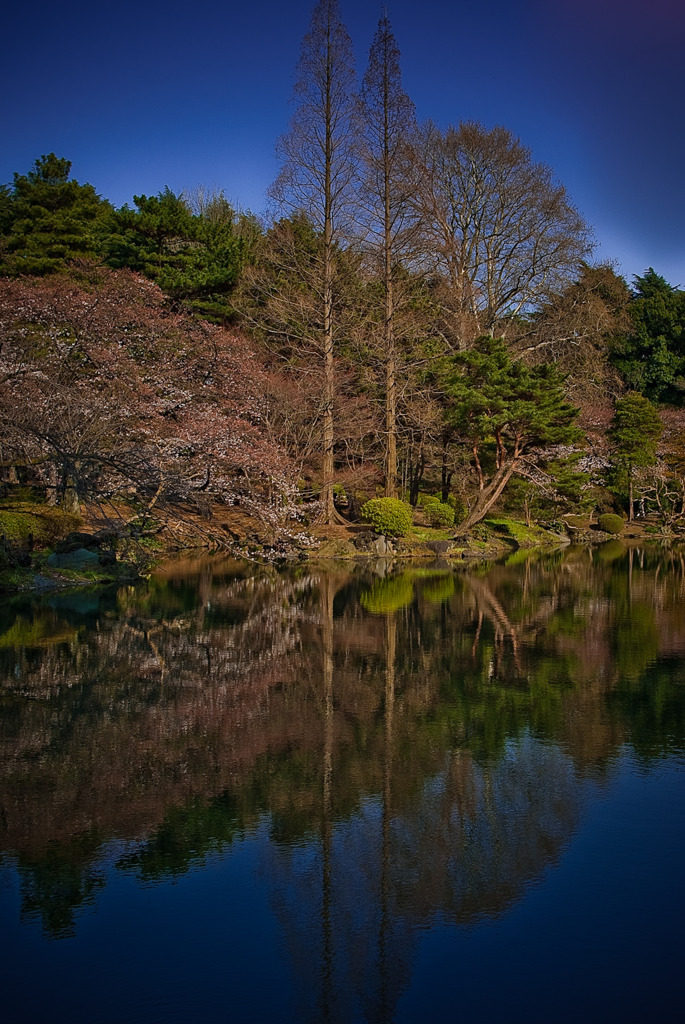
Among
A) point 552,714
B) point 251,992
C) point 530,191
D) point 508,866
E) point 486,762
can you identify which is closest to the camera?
point 251,992

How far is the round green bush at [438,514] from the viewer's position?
2847 centimetres

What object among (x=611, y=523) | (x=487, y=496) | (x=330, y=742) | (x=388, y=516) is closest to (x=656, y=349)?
(x=611, y=523)

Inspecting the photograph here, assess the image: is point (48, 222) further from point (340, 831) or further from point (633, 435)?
point (340, 831)

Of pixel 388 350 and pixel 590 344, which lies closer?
pixel 388 350

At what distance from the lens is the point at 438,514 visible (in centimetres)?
2858

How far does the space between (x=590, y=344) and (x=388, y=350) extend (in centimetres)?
1353

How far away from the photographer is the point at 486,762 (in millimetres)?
7008

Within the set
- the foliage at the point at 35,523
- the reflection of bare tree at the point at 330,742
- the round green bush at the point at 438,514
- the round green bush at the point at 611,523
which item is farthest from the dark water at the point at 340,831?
the round green bush at the point at 611,523

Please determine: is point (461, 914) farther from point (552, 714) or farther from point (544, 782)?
point (552, 714)

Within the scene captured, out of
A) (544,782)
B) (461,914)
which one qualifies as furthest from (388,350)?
(461,914)

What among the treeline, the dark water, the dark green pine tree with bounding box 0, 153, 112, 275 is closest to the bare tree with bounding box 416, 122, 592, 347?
the treeline

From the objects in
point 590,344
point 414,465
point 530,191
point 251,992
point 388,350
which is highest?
point 530,191

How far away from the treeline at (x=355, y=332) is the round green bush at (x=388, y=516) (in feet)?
4.27

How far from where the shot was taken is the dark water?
4117 mm
